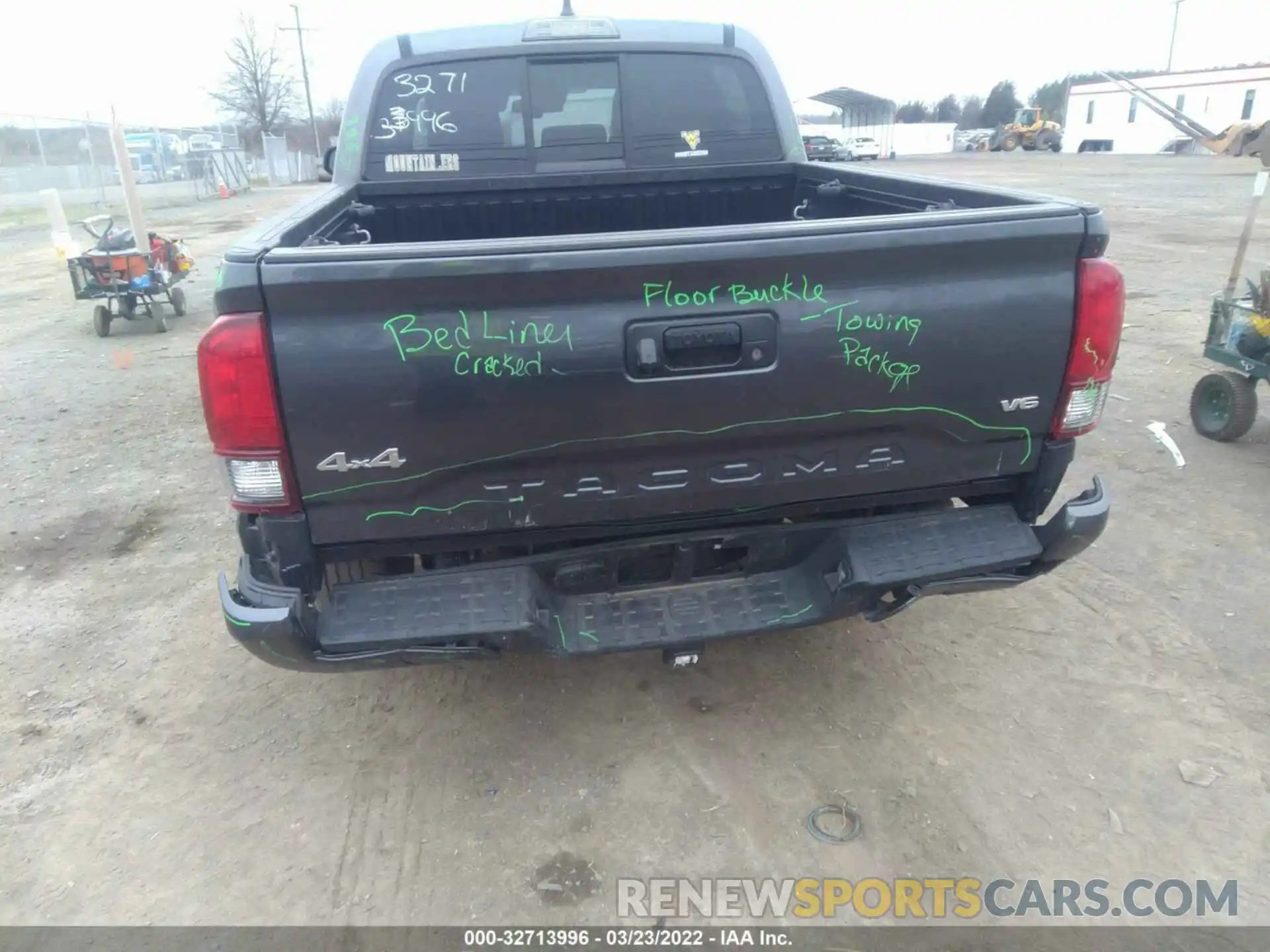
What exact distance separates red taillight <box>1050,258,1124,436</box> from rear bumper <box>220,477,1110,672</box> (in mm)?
301

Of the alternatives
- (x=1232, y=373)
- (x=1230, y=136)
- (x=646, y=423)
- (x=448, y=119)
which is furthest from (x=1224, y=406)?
(x=448, y=119)

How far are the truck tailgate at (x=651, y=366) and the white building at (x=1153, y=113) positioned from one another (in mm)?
47155

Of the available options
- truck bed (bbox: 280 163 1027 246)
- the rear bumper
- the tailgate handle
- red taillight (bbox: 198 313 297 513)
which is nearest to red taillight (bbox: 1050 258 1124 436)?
the rear bumper

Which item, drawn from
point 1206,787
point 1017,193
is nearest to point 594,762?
point 1206,787

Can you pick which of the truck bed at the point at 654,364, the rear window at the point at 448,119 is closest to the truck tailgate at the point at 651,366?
the truck bed at the point at 654,364

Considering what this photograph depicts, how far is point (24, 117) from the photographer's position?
21922 millimetres

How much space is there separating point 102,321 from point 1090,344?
10229 millimetres

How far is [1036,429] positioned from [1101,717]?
123 centimetres

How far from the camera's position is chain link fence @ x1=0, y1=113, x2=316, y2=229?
22047 mm

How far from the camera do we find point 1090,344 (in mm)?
2443

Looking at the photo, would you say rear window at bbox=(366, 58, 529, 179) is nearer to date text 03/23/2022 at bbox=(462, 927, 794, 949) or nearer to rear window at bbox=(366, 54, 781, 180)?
rear window at bbox=(366, 54, 781, 180)

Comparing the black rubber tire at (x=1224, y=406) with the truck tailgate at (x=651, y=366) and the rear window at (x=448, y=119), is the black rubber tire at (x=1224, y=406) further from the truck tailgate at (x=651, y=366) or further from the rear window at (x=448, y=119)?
the rear window at (x=448, y=119)

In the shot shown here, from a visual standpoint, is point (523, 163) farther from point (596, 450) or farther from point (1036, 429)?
point (1036, 429)

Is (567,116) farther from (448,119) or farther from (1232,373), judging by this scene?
(1232,373)
